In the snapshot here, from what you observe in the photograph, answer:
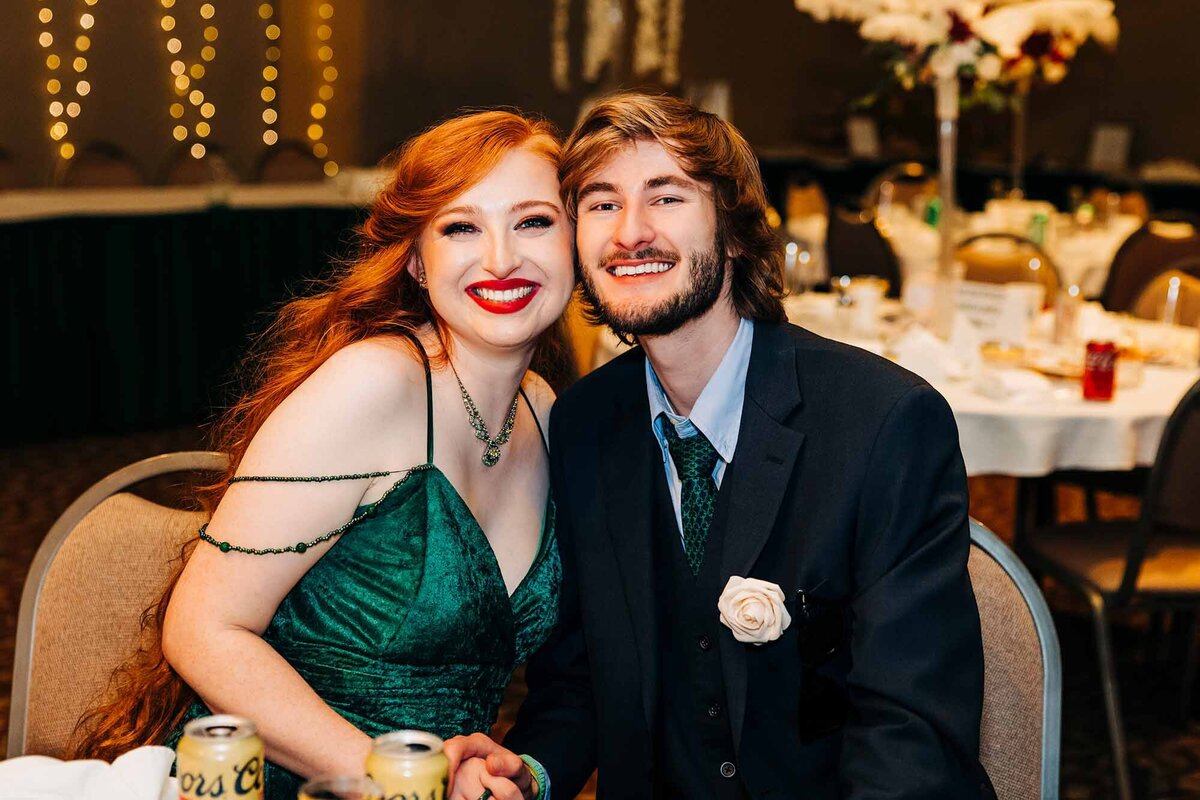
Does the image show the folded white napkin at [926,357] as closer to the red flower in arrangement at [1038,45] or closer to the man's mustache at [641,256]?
the red flower in arrangement at [1038,45]

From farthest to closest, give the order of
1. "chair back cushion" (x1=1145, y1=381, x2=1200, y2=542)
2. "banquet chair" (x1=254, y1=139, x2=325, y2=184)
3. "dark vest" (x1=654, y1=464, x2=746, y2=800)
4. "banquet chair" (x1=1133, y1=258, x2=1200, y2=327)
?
"banquet chair" (x1=254, y1=139, x2=325, y2=184) < "banquet chair" (x1=1133, y1=258, x2=1200, y2=327) < "chair back cushion" (x1=1145, y1=381, x2=1200, y2=542) < "dark vest" (x1=654, y1=464, x2=746, y2=800)

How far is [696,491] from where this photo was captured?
75.4 inches

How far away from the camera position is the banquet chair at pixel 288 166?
854 centimetres

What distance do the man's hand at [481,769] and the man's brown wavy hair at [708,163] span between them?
681 mm

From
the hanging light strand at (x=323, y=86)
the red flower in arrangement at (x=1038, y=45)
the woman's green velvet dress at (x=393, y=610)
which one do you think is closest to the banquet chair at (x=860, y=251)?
the red flower in arrangement at (x=1038, y=45)

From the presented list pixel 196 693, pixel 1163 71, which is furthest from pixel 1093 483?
pixel 1163 71

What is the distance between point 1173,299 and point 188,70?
7.10m

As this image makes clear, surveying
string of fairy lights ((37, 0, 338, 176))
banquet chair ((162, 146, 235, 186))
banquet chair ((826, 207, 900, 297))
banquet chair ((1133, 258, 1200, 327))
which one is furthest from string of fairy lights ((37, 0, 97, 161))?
banquet chair ((1133, 258, 1200, 327))

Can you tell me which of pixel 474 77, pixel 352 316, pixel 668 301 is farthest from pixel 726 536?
pixel 474 77

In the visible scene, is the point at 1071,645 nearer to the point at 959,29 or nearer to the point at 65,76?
the point at 959,29

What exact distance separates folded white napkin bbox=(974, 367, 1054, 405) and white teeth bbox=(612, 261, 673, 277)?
183cm

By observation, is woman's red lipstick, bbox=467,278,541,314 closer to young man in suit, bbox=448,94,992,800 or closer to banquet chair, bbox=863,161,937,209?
young man in suit, bbox=448,94,992,800

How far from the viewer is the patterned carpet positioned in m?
3.52

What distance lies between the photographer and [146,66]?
9156 millimetres
